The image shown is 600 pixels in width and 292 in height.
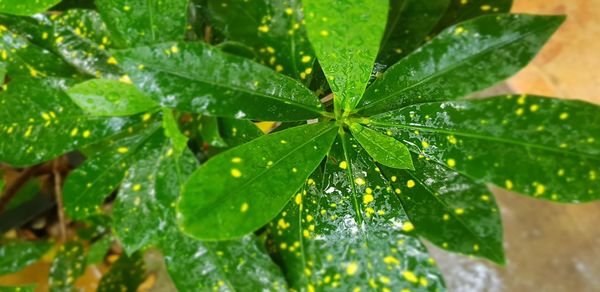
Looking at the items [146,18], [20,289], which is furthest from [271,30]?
[20,289]

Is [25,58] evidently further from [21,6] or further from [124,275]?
[124,275]

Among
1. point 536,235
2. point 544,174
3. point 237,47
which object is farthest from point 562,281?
point 237,47

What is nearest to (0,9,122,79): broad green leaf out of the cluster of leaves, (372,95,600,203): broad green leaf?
the cluster of leaves

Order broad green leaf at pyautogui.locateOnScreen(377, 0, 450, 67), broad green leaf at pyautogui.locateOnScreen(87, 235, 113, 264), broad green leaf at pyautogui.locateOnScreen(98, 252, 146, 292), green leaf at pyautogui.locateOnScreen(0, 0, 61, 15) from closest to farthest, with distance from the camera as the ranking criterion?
green leaf at pyautogui.locateOnScreen(0, 0, 61, 15)
broad green leaf at pyautogui.locateOnScreen(377, 0, 450, 67)
broad green leaf at pyautogui.locateOnScreen(98, 252, 146, 292)
broad green leaf at pyautogui.locateOnScreen(87, 235, 113, 264)

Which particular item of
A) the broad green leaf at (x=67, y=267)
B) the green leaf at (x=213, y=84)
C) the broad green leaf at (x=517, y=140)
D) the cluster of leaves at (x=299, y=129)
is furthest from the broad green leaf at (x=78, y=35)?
the broad green leaf at (x=67, y=267)

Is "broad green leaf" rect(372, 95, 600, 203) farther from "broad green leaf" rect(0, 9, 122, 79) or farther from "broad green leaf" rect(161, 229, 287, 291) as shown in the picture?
"broad green leaf" rect(0, 9, 122, 79)

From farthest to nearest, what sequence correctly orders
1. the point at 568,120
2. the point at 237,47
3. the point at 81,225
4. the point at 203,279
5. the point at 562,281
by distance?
the point at 562,281 < the point at 81,225 < the point at 203,279 < the point at 237,47 < the point at 568,120

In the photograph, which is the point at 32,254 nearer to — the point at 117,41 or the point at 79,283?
the point at 79,283
